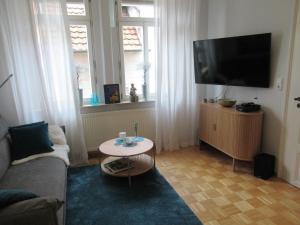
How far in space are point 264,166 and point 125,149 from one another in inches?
67.0

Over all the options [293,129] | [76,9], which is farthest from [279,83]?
[76,9]

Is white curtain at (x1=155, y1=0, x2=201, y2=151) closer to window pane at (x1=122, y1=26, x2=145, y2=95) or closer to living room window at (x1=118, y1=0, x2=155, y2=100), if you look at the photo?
living room window at (x1=118, y1=0, x2=155, y2=100)

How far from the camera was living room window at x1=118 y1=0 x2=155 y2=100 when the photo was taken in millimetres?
3531

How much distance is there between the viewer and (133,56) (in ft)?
12.1

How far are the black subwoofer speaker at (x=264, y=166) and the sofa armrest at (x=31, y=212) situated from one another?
241 centimetres

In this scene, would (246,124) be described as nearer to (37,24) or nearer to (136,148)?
(136,148)

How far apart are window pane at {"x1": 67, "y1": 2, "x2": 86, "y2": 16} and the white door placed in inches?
107

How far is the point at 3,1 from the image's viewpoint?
109 inches

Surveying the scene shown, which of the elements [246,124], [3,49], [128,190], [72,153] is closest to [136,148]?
[128,190]

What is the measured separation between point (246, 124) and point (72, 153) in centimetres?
246

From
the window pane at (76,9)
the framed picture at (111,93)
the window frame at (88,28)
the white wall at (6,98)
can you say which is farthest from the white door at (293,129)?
the white wall at (6,98)

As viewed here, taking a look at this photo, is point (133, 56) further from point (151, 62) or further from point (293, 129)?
point (293, 129)

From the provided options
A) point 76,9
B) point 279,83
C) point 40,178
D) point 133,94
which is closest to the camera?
point 40,178

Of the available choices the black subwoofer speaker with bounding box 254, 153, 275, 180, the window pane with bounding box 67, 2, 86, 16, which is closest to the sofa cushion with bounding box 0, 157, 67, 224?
the window pane with bounding box 67, 2, 86, 16
